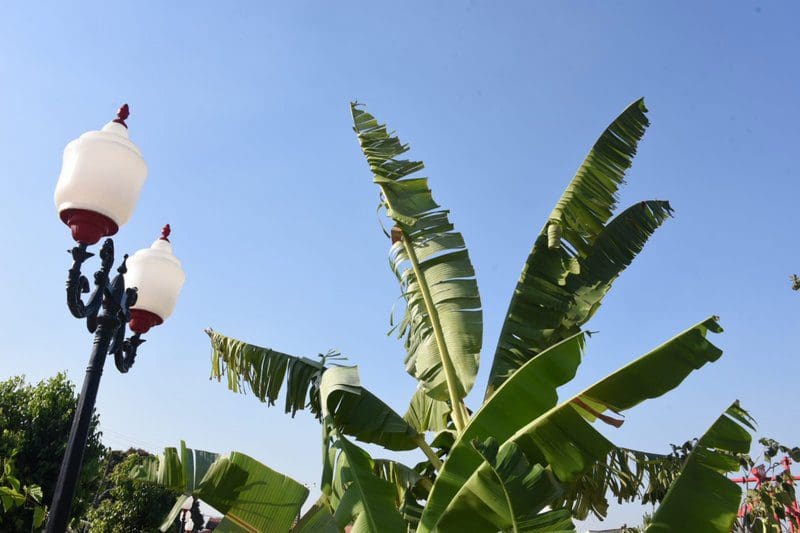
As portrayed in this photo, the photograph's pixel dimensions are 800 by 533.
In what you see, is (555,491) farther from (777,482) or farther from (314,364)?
(777,482)

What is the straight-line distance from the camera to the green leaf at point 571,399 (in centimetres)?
399

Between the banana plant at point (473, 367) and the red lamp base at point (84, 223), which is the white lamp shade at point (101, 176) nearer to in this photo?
the red lamp base at point (84, 223)

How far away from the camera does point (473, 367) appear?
5.80m

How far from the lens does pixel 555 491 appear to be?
3.34 metres

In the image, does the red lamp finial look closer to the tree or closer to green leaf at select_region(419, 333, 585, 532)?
green leaf at select_region(419, 333, 585, 532)

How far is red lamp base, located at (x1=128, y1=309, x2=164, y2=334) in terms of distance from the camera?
448 cm

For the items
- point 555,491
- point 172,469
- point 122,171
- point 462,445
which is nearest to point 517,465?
point 555,491

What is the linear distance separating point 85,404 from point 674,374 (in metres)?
3.70

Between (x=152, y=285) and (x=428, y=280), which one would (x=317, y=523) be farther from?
(x=428, y=280)

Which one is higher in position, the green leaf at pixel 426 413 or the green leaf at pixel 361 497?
the green leaf at pixel 426 413

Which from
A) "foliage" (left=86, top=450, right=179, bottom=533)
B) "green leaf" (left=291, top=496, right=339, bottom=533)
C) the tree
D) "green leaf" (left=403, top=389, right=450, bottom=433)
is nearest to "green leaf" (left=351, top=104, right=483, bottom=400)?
"green leaf" (left=403, top=389, right=450, bottom=433)

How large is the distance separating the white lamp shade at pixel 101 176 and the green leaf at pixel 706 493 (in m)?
3.84

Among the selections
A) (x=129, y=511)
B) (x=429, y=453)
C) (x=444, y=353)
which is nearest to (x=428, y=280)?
(x=444, y=353)

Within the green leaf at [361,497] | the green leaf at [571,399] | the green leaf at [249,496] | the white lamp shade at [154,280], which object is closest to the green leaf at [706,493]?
the green leaf at [571,399]
